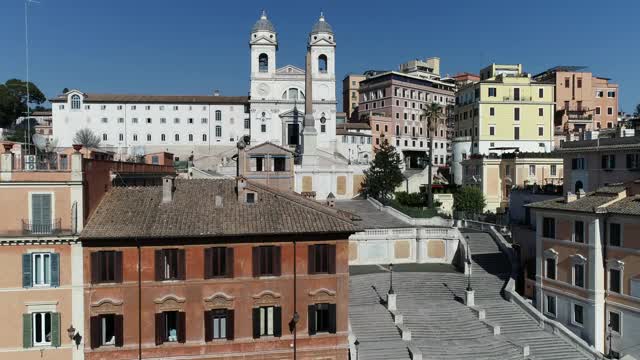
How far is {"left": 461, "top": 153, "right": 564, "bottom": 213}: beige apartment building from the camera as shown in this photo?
6188 cm

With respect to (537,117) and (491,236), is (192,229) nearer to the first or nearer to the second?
(491,236)

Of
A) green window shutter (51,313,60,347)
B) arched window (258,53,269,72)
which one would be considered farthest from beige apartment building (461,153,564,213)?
green window shutter (51,313,60,347)

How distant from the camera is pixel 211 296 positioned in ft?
87.9

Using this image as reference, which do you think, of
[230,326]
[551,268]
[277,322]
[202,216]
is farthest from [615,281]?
[202,216]

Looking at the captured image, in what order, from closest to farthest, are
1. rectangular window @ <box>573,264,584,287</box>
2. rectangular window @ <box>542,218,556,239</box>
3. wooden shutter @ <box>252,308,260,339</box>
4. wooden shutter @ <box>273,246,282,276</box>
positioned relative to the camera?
wooden shutter @ <box>252,308,260,339</box>
wooden shutter @ <box>273,246,282,276</box>
rectangular window @ <box>573,264,584,287</box>
rectangular window @ <box>542,218,556,239</box>

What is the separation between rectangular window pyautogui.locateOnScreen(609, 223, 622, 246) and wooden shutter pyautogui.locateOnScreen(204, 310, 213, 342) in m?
23.9

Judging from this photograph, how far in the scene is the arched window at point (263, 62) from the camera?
99312 mm

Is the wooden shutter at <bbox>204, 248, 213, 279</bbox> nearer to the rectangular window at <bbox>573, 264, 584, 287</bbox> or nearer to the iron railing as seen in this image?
the iron railing

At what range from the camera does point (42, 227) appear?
82.7 ft

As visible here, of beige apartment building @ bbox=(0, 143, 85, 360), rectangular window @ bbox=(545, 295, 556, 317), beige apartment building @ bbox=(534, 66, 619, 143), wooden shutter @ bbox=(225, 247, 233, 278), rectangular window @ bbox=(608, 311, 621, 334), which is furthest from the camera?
beige apartment building @ bbox=(534, 66, 619, 143)

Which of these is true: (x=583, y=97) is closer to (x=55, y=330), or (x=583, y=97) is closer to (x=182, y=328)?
(x=182, y=328)

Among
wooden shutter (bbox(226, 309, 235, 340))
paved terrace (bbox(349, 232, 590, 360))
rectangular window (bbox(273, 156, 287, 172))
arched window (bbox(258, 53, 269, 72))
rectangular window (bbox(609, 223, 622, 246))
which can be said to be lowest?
paved terrace (bbox(349, 232, 590, 360))

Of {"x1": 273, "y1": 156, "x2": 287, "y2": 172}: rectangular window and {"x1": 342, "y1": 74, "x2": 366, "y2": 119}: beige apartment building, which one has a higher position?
{"x1": 342, "y1": 74, "x2": 366, "y2": 119}: beige apartment building

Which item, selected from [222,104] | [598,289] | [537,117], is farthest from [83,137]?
[598,289]
